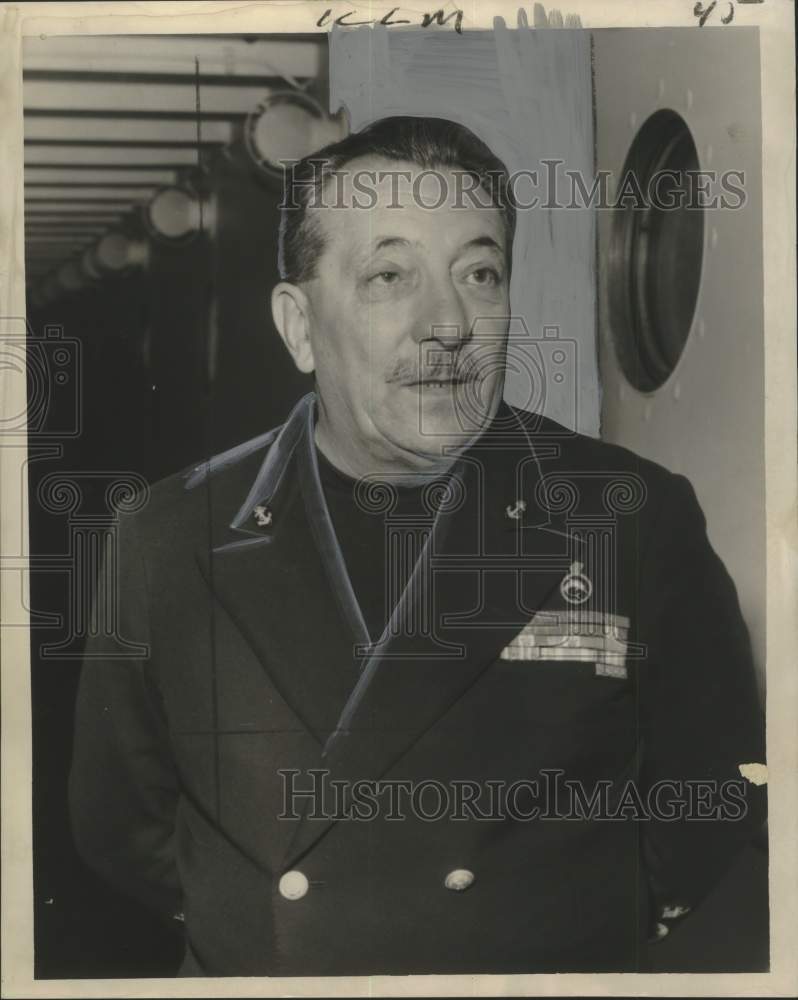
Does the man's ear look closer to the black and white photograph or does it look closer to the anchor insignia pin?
the black and white photograph

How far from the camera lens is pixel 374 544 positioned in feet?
9.55

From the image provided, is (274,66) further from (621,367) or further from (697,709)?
(697,709)

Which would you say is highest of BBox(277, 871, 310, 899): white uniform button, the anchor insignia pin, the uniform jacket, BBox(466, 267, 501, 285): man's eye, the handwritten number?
the handwritten number

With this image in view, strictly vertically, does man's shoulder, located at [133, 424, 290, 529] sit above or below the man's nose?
below

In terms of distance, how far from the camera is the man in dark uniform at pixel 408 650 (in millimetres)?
2896

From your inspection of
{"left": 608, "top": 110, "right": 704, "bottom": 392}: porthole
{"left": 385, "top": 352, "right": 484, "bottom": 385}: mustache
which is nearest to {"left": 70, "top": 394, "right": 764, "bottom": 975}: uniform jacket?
{"left": 385, "top": 352, "right": 484, "bottom": 385}: mustache

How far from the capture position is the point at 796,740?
2990 mm

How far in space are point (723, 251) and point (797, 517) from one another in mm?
624

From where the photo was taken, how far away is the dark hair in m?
2.88

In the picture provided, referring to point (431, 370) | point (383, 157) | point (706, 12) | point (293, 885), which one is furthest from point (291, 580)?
point (706, 12)

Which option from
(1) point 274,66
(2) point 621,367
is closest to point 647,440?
(2) point 621,367

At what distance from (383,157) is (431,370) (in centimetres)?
48

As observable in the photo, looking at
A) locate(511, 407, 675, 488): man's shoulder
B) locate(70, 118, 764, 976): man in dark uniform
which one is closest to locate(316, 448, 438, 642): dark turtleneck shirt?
locate(70, 118, 764, 976): man in dark uniform

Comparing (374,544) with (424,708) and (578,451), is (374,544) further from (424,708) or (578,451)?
(578,451)
